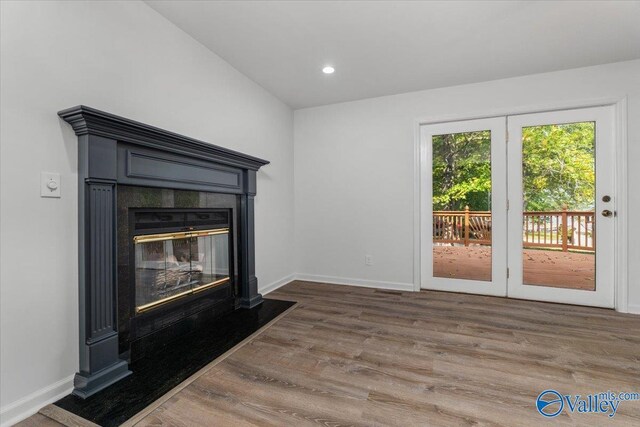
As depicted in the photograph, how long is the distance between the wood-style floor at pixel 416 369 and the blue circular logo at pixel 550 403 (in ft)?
0.13

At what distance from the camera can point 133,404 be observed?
150 centimetres

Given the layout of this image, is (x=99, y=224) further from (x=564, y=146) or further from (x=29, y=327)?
(x=564, y=146)

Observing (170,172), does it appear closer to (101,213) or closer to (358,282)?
(101,213)

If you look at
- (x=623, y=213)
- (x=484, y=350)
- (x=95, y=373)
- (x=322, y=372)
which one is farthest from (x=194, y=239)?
(x=623, y=213)

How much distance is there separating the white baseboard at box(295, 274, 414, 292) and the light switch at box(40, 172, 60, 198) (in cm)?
297

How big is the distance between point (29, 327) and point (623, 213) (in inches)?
180

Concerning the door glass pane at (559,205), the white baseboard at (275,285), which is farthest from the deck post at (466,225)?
the white baseboard at (275,285)

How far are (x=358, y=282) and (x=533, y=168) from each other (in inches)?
92.0

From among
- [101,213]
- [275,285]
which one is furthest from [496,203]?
[101,213]

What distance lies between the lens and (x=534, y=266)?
3.21 meters

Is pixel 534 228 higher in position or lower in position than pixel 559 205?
lower

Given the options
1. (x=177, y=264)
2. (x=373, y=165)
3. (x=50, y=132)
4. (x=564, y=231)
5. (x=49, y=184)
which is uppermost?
(x=373, y=165)

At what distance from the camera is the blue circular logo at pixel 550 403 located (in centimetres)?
146

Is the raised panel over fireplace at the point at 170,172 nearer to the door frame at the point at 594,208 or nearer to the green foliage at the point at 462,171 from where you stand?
the green foliage at the point at 462,171
